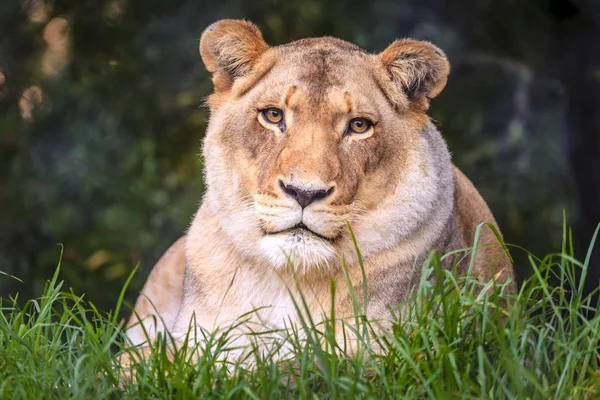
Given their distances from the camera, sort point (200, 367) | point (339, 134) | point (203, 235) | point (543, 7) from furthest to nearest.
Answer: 1. point (543, 7)
2. point (203, 235)
3. point (339, 134)
4. point (200, 367)

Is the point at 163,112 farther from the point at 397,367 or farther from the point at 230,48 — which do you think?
the point at 397,367

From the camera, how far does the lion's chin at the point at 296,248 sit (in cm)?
396

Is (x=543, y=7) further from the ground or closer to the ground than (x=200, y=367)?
further from the ground

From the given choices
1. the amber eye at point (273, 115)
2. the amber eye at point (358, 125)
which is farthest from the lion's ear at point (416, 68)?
the amber eye at point (273, 115)

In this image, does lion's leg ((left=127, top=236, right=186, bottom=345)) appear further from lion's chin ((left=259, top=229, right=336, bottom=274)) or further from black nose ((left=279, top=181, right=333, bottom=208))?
black nose ((left=279, top=181, right=333, bottom=208))

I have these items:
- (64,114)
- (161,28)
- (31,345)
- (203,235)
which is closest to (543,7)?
(161,28)

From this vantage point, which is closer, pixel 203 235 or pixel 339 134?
pixel 339 134

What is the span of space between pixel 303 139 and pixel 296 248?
38 cm

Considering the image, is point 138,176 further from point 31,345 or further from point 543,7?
point 31,345

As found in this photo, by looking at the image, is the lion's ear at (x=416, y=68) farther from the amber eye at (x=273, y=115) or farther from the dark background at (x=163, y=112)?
the dark background at (x=163, y=112)

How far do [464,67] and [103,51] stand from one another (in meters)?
2.42

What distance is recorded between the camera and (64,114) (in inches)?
311

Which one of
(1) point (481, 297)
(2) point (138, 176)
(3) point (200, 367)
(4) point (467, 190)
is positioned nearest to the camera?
(3) point (200, 367)

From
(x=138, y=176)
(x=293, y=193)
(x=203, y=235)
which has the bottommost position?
(x=138, y=176)
